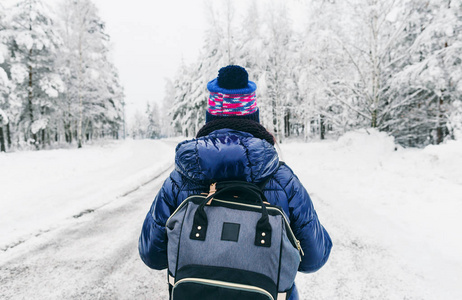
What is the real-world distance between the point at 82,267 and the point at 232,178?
310cm

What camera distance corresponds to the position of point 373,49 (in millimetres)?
10430

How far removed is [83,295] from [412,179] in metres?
7.89

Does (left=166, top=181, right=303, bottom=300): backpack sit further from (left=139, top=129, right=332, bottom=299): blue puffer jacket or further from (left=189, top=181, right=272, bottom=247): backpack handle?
(left=139, top=129, right=332, bottom=299): blue puffer jacket

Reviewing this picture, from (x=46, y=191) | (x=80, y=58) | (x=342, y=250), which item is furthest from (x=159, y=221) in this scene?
(x=80, y=58)

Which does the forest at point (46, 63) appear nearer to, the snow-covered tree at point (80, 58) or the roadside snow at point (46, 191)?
the snow-covered tree at point (80, 58)

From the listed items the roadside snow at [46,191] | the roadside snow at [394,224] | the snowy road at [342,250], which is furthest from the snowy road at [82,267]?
the roadside snow at [394,224]

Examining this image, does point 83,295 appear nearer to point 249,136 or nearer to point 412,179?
point 249,136

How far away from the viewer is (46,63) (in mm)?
17953

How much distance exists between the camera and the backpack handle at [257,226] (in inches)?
40.5

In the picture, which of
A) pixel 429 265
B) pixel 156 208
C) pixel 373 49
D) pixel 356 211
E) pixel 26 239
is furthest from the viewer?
pixel 373 49

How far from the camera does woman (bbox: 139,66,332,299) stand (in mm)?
1187

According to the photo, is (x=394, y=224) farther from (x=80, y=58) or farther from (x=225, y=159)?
(x=80, y=58)

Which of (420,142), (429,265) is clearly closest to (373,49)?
(420,142)

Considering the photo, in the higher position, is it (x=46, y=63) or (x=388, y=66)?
(x=46, y=63)
